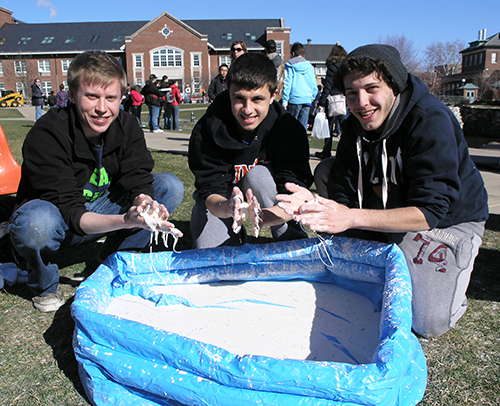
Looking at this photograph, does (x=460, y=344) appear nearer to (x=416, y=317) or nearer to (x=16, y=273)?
(x=416, y=317)

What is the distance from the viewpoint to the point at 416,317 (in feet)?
5.96

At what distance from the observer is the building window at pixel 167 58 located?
45.5m

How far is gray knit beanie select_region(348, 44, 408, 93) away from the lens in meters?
1.70

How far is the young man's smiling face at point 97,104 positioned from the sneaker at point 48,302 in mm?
873

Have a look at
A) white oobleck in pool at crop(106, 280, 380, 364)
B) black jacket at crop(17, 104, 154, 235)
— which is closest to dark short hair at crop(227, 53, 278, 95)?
black jacket at crop(17, 104, 154, 235)

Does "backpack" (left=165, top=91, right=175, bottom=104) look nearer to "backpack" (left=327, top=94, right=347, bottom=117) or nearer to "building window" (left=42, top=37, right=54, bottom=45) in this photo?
"backpack" (left=327, top=94, right=347, bottom=117)

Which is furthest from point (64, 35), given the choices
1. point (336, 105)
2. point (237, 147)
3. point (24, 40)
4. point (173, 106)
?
point (237, 147)

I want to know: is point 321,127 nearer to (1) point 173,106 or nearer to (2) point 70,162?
(2) point 70,162

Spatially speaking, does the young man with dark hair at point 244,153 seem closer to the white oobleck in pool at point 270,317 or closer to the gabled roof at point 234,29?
the white oobleck in pool at point 270,317

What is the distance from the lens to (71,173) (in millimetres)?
2053

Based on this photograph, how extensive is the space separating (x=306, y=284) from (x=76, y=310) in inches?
46.3

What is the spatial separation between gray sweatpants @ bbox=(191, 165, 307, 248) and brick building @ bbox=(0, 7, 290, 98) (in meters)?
43.7

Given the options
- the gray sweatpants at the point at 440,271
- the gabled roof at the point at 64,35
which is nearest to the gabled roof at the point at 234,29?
the gabled roof at the point at 64,35

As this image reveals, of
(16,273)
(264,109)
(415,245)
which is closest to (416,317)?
(415,245)
